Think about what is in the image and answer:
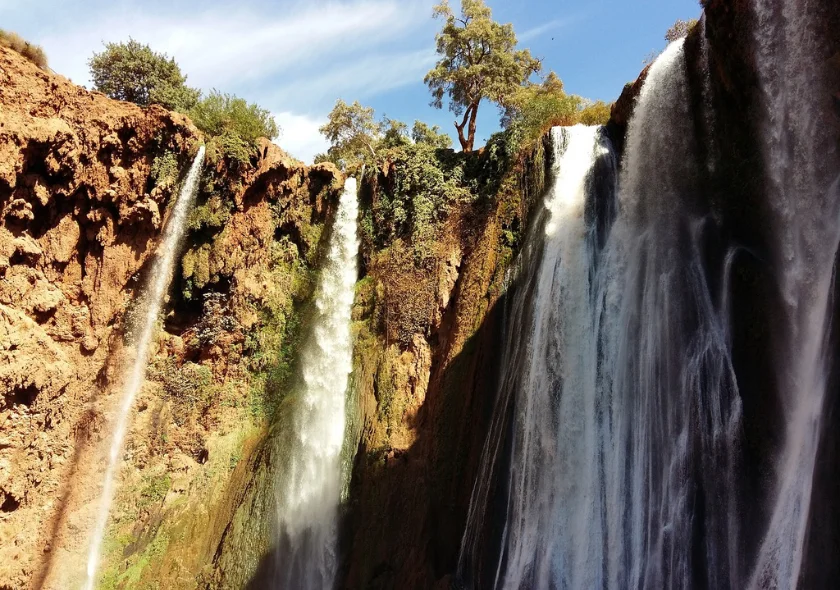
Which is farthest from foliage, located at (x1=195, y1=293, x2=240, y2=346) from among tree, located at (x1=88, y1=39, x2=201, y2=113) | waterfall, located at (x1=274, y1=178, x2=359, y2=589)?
tree, located at (x1=88, y1=39, x2=201, y2=113)

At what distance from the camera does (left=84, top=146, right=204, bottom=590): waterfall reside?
14.9 meters

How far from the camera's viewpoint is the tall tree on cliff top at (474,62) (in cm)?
2045

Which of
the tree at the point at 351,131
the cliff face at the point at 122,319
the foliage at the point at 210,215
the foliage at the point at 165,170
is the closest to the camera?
the cliff face at the point at 122,319

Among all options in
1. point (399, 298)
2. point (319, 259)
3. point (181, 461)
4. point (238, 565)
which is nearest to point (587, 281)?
point (399, 298)

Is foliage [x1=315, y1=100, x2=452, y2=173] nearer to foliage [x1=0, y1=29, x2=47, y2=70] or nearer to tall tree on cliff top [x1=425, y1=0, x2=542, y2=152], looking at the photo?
tall tree on cliff top [x1=425, y1=0, x2=542, y2=152]

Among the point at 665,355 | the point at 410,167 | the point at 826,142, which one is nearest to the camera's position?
the point at 826,142

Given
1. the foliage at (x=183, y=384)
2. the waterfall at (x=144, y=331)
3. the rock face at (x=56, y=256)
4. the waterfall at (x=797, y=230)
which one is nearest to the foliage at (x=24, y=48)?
the rock face at (x=56, y=256)

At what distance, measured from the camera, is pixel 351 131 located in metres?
27.7

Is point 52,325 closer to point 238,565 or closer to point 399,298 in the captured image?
point 238,565

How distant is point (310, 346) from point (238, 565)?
22.2 feet

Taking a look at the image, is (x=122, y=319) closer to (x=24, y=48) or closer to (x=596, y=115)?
(x=24, y=48)

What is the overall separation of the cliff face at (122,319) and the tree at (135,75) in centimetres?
337

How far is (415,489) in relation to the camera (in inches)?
524

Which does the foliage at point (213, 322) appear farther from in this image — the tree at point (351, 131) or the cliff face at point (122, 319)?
the tree at point (351, 131)
